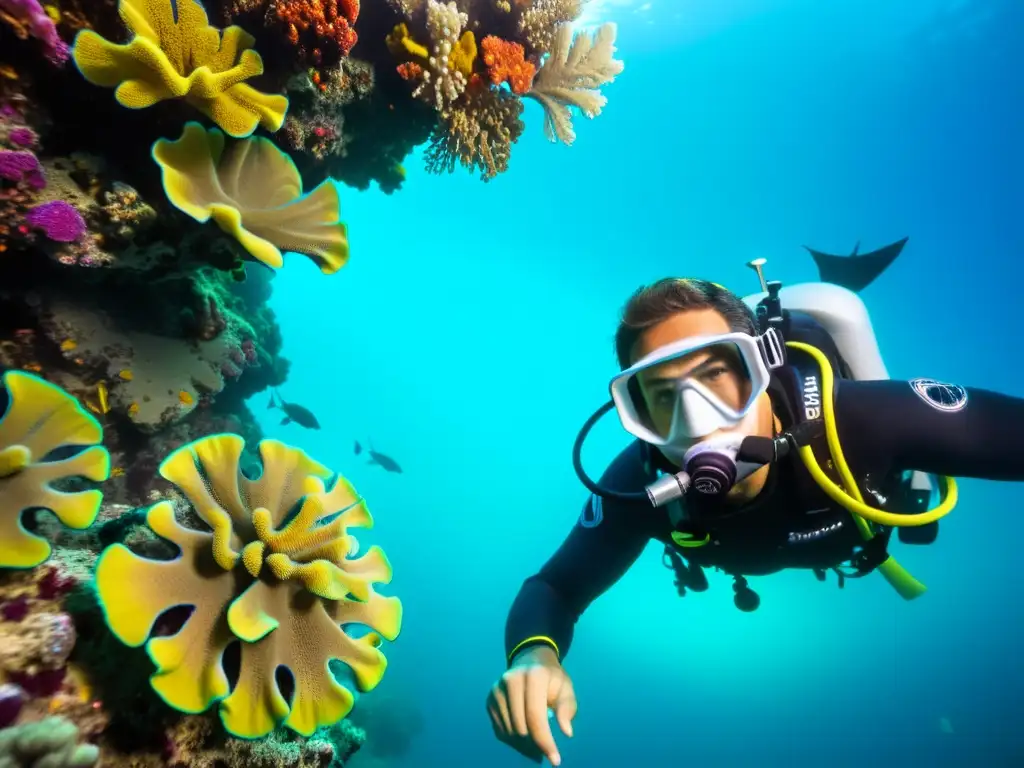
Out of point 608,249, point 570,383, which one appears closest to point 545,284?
point 608,249

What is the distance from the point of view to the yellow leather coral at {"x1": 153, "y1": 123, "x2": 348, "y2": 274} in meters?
2.57

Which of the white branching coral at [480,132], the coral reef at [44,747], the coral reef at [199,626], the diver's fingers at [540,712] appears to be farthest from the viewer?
the white branching coral at [480,132]

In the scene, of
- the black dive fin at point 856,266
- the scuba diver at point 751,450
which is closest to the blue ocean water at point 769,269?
the black dive fin at point 856,266

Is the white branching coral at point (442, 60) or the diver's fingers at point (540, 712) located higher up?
the white branching coral at point (442, 60)

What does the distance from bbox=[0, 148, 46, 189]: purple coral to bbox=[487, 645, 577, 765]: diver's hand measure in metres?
3.50

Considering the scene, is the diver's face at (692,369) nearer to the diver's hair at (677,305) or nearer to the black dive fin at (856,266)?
the diver's hair at (677,305)

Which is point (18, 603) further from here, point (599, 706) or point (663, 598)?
point (663, 598)

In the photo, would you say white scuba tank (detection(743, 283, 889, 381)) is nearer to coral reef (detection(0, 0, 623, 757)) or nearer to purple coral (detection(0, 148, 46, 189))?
coral reef (detection(0, 0, 623, 757))

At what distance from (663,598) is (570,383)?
39318 millimetres

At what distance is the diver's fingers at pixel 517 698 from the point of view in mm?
2303

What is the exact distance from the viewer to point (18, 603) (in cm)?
171

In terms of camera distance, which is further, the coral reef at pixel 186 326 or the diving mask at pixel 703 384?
the diving mask at pixel 703 384

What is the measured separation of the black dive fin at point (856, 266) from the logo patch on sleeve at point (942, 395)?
135 inches

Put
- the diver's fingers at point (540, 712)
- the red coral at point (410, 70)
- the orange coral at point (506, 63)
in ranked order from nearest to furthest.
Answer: the diver's fingers at point (540, 712)
the red coral at point (410, 70)
the orange coral at point (506, 63)
